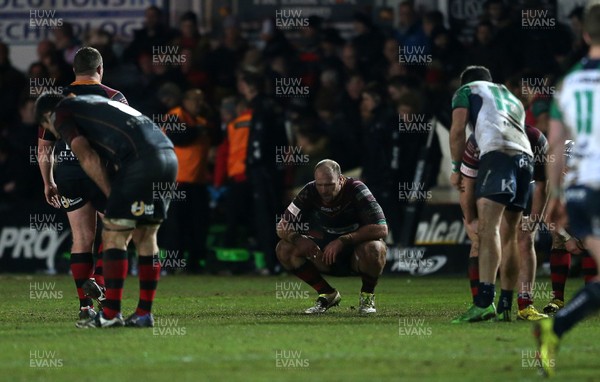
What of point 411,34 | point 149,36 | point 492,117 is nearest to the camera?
point 492,117

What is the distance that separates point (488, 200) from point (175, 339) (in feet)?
9.71

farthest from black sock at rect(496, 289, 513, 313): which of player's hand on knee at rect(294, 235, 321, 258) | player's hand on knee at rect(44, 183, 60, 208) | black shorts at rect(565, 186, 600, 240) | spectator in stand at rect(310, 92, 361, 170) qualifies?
spectator in stand at rect(310, 92, 361, 170)

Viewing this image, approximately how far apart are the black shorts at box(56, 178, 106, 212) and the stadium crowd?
7640 millimetres

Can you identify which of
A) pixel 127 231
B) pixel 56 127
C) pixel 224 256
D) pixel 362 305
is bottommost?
pixel 224 256

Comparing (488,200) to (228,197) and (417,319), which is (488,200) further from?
(228,197)

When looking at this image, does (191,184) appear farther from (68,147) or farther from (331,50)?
(68,147)

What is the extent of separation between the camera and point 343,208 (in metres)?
14.1

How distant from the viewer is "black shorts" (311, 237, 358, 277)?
13.9 metres

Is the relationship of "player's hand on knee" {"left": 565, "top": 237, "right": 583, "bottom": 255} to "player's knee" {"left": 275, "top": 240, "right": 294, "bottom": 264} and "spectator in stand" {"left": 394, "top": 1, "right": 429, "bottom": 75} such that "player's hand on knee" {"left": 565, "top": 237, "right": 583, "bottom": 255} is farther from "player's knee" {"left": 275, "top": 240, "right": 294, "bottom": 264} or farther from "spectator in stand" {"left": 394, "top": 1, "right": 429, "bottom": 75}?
"spectator in stand" {"left": 394, "top": 1, "right": 429, "bottom": 75}

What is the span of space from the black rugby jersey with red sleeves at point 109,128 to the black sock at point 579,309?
4.09 meters

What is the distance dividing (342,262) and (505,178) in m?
2.79

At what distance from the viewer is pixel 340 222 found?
1419 cm

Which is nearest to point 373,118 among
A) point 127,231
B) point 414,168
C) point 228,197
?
point 414,168

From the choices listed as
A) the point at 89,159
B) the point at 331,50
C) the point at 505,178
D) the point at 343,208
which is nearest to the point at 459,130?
the point at 505,178
